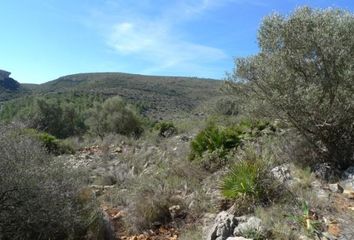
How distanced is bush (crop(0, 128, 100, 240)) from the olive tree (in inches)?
153

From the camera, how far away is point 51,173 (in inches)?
289

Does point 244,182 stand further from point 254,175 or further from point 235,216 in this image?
point 235,216

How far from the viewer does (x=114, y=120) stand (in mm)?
29016

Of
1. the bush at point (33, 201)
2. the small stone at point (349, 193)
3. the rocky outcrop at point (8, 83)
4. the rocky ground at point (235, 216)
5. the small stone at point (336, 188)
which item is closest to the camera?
the rocky ground at point (235, 216)

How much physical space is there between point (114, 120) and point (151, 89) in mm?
44312

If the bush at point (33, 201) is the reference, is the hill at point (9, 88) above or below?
above

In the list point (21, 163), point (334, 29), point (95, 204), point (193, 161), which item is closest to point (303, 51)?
point (334, 29)

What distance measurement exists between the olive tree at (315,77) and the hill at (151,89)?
44.3m

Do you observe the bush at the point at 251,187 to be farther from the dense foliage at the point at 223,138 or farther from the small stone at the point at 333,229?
the dense foliage at the point at 223,138

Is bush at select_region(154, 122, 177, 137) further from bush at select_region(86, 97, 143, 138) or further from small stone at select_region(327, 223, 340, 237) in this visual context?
small stone at select_region(327, 223, 340, 237)

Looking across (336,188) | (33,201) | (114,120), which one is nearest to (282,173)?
(336,188)

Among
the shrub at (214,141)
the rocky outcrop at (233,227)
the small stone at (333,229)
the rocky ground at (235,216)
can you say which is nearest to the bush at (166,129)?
the shrub at (214,141)

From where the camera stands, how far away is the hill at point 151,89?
60.4 metres

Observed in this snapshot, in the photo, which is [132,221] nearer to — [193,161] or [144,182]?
[144,182]
